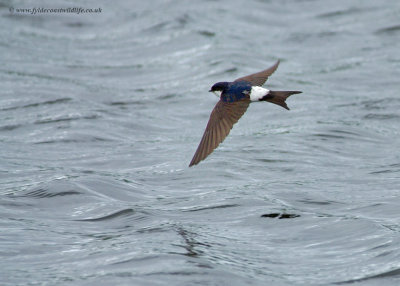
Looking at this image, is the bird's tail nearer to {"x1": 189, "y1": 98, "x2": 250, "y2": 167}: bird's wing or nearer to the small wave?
{"x1": 189, "y1": 98, "x2": 250, "y2": 167}: bird's wing

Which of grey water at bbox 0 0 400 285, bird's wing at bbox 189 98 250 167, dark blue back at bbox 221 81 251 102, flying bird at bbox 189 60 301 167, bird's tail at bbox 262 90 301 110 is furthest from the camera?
dark blue back at bbox 221 81 251 102

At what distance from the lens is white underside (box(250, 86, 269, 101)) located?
21.5 feet

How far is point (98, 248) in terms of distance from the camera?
584 centimetres

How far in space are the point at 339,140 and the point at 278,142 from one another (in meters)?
0.64

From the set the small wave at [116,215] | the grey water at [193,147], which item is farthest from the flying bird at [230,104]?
the small wave at [116,215]

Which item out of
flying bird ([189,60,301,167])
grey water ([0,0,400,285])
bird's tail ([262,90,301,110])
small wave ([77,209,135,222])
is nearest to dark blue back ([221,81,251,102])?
flying bird ([189,60,301,167])

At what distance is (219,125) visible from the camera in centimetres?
630

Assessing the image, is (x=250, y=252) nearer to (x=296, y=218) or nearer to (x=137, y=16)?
(x=296, y=218)

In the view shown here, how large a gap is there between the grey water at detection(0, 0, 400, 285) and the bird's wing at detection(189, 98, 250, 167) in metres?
0.60

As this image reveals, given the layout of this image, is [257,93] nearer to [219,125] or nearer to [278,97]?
[278,97]

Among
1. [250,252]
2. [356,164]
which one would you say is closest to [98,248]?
[250,252]

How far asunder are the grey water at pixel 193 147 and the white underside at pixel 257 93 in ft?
2.76

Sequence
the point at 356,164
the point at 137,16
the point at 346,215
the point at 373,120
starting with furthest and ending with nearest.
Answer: the point at 137,16 < the point at 373,120 < the point at 356,164 < the point at 346,215

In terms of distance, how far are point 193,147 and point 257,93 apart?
230 cm
